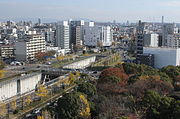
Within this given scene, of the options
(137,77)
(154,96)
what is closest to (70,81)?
(137,77)

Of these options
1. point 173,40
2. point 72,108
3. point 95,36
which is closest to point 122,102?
point 72,108

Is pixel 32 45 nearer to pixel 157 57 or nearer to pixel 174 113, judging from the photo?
pixel 157 57

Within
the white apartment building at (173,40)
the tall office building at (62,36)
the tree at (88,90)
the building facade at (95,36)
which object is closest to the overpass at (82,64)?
the tall office building at (62,36)

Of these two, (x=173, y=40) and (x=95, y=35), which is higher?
(x=95, y=35)

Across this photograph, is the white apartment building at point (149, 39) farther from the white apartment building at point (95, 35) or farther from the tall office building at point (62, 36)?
the white apartment building at point (95, 35)

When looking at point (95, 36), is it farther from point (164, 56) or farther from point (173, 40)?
point (164, 56)

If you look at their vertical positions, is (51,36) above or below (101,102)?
above

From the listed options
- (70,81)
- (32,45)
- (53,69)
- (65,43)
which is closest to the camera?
(70,81)

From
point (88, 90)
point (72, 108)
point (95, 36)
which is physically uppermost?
point (95, 36)
